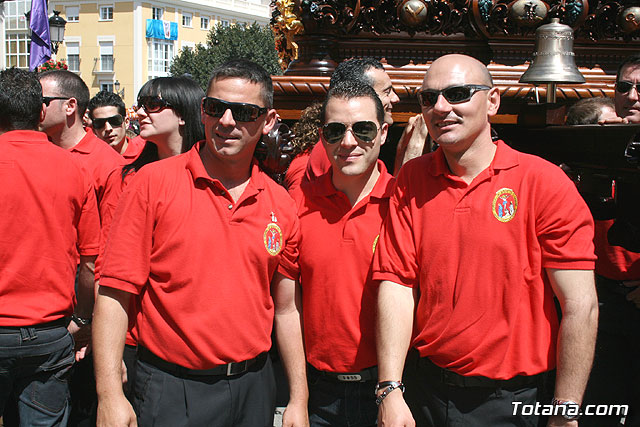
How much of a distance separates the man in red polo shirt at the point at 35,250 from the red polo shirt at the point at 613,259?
2640mm

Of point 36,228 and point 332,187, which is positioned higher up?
point 332,187

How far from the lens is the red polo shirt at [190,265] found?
249cm

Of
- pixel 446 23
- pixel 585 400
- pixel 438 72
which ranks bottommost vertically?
pixel 585 400

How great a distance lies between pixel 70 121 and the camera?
418 centimetres

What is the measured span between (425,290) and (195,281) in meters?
0.87

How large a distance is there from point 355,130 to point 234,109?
0.50m

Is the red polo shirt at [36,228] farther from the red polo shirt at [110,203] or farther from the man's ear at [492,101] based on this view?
the man's ear at [492,101]

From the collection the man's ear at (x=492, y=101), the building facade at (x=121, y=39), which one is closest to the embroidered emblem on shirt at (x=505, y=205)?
the man's ear at (x=492, y=101)

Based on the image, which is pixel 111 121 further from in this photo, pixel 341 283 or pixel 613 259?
pixel 613 259

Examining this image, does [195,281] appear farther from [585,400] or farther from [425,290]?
[585,400]

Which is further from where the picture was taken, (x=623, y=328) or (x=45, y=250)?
(x=623, y=328)

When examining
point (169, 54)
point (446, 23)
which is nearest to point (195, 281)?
point (446, 23)

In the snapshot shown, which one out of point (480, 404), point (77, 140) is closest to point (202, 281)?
point (480, 404)

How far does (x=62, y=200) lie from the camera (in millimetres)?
3223
